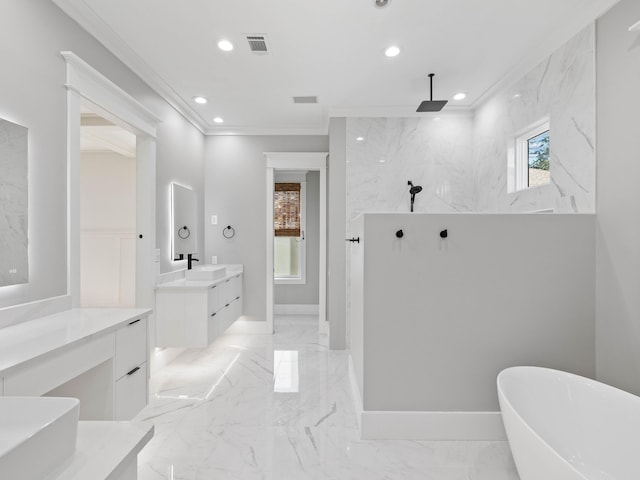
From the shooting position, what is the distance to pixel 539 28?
241 cm

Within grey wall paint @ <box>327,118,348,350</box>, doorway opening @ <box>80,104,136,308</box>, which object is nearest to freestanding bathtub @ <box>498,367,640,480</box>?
grey wall paint @ <box>327,118,348,350</box>

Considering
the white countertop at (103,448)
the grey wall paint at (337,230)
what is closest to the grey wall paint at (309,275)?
the grey wall paint at (337,230)

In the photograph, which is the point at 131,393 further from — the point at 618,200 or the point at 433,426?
the point at 618,200

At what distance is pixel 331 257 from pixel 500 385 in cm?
231

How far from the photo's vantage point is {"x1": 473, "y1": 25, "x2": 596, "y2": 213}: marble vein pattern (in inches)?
86.7

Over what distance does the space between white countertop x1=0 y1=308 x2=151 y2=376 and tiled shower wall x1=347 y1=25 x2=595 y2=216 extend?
261 centimetres

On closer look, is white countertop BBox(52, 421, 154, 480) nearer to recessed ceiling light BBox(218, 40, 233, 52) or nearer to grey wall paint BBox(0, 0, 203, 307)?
grey wall paint BBox(0, 0, 203, 307)

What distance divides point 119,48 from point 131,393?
2.45m

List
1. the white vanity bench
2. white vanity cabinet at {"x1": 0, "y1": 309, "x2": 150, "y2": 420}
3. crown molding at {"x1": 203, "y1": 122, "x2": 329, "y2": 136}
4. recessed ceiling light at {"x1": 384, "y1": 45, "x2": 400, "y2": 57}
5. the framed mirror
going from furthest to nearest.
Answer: crown molding at {"x1": 203, "y1": 122, "x2": 329, "y2": 136} → the framed mirror → recessed ceiling light at {"x1": 384, "y1": 45, "x2": 400, "y2": 57} → white vanity cabinet at {"x1": 0, "y1": 309, "x2": 150, "y2": 420} → the white vanity bench

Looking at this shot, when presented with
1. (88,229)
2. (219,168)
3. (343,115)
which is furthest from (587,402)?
(88,229)

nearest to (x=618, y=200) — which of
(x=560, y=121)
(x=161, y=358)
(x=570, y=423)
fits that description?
(x=560, y=121)

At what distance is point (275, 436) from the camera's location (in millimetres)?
2172

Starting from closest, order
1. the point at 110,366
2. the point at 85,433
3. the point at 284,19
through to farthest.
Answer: the point at 85,433 → the point at 110,366 → the point at 284,19

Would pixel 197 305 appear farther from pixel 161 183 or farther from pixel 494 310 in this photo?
pixel 494 310
